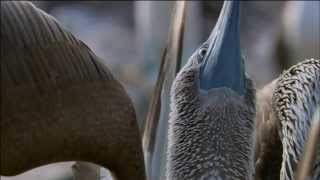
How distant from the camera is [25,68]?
102cm

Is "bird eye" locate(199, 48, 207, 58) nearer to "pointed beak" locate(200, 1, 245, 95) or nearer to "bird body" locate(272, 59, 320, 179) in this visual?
"pointed beak" locate(200, 1, 245, 95)

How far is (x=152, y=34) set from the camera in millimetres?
3500

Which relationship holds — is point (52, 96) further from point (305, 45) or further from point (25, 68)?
point (305, 45)

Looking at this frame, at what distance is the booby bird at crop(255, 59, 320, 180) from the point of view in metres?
1.31

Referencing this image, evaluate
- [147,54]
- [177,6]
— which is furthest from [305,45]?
[177,6]

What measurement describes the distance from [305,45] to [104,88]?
1.83 metres

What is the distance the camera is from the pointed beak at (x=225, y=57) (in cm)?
136

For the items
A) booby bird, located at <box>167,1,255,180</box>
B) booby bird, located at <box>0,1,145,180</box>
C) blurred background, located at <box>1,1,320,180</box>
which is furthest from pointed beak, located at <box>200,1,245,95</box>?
blurred background, located at <box>1,1,320,180</box>

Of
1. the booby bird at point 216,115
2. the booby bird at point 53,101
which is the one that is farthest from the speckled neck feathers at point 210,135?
the booby bird at point 53,101

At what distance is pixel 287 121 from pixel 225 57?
0.41 ft

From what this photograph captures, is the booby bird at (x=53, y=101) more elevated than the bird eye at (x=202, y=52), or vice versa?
the booby bird at (x=53, y=101)

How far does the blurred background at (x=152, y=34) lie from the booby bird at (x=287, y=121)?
1158 mm

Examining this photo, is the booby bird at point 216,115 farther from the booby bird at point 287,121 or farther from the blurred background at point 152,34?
the blurred background at point 152,34

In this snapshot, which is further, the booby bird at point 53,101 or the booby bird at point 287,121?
the booby bird at point 287,121
